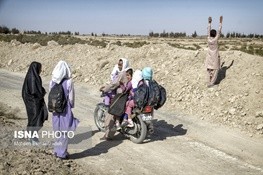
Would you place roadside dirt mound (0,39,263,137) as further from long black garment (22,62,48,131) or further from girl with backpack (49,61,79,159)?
long black garment (22,62,48,131)

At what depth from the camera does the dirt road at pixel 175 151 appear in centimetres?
677

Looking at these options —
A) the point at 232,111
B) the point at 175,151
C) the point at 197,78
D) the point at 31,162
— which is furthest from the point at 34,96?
the point at 197,78

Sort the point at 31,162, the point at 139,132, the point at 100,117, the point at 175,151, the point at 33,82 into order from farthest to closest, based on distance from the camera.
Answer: the point at 100,117
the point at 139,132
the point at 175,151
the point at 33,82
the point at 31,162

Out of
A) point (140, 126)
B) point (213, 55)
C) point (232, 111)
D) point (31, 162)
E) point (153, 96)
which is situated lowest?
point (232, 111)

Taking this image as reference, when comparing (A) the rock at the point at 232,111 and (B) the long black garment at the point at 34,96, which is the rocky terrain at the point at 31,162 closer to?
(B) the long black garment at the point at 34,96

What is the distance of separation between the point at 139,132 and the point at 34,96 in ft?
8.72

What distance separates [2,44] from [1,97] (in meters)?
21.6

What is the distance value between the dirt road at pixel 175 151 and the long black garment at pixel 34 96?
1.05 meters

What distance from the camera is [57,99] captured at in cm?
630

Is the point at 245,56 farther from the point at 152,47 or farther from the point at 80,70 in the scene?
the point at 80,70

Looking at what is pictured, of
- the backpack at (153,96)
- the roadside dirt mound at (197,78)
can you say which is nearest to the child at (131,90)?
the backpack at (153,96)

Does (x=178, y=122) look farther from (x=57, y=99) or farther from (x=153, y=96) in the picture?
(x=57, y=99)

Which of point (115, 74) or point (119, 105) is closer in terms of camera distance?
point (119, 105)

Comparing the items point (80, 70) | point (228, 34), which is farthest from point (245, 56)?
point (228, 34)
